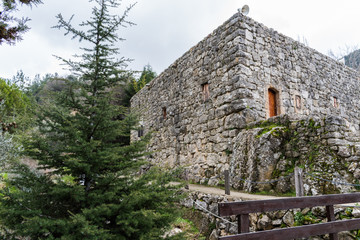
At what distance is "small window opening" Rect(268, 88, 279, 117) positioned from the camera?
257 inches

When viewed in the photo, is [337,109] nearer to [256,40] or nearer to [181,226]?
[256,40]

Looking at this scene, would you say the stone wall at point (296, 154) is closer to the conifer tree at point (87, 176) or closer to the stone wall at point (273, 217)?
the stone wall at point (273, 217)

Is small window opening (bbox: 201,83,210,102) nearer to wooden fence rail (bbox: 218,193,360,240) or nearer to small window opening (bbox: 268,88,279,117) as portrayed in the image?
small window opening (bbox: 268,88,279,117)

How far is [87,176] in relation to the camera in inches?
106

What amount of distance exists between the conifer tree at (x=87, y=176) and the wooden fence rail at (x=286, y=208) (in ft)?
2.62

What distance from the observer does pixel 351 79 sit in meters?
9.50

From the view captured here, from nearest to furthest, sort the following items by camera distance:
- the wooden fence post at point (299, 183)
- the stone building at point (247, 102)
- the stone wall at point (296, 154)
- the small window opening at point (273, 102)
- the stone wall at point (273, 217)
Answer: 1. the stone wall at point (273, 217)
2. the wooden fence post at point (299, 183)
3. the stone wall at point (296, 154)
4. the stone building at point (247, 102)
5. the small window opening at point (273, 102)

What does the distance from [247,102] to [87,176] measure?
172 inches

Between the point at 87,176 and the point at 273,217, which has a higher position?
the point at 87,176

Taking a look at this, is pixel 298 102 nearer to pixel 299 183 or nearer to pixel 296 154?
pixel 296 154

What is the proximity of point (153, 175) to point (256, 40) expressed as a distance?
5.25 m

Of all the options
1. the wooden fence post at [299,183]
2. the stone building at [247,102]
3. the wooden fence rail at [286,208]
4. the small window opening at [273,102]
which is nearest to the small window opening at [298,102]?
the stone building at [247,102]

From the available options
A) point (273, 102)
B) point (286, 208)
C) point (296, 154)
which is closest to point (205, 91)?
point (273, 102)

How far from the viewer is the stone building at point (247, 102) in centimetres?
470
